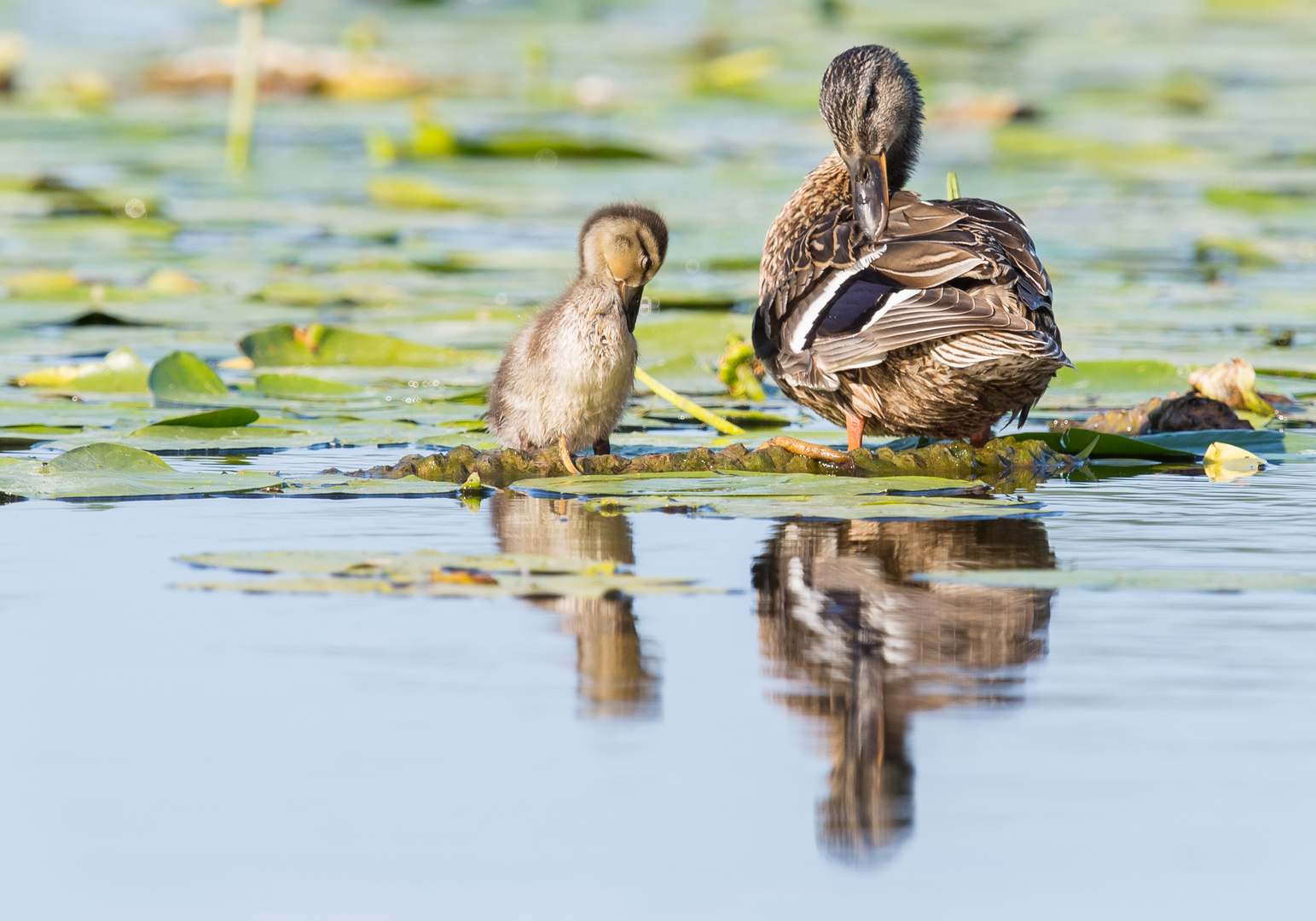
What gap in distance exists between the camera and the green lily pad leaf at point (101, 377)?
6141 mm

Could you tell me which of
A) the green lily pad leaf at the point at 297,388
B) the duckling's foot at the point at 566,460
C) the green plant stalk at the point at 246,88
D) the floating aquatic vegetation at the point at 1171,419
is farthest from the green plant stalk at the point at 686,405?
the green plant stalk at the point at 246,88

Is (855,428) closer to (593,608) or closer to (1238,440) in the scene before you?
(1238,440)

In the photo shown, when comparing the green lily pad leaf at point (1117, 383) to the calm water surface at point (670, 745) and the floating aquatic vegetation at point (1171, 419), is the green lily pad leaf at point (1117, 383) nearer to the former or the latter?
the floating aquatic vegetation at point (1171, 419)

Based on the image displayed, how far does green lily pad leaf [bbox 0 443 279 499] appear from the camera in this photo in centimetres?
429

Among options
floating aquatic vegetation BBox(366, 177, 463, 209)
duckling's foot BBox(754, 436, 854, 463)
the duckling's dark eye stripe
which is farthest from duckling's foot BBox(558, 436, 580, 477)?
floating aquatic vegetation BBox(366, 177, 463, 209)

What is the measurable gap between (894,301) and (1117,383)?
73.6 inches

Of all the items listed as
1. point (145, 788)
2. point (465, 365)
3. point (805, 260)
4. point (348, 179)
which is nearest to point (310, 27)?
point (348, 179)

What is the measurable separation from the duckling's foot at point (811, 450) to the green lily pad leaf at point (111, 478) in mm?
1279

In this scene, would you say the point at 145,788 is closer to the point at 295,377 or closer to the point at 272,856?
the point at 272,856

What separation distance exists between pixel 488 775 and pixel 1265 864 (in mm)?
962

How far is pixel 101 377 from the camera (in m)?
6.18

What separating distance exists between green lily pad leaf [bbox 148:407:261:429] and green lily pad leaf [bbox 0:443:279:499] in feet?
2.25

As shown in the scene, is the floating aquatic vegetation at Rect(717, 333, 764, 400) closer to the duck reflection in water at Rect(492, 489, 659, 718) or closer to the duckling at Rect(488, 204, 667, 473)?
the duckling at Rect(488, 204, 667, 473)

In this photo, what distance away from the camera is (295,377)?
622cm
